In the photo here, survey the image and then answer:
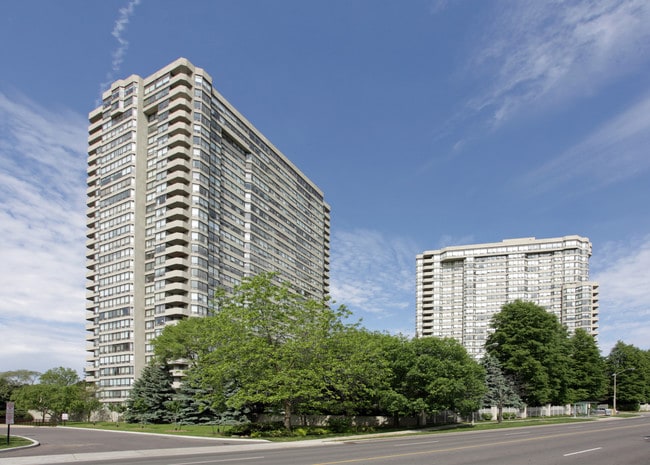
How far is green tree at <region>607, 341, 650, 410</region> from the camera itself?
97.0m

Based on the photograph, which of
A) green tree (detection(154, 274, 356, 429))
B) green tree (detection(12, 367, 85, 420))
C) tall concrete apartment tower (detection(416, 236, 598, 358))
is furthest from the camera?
tall concrete apartment tower (detection(416, 236, 598, 358))

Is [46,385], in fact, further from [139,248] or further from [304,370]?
[304,370]

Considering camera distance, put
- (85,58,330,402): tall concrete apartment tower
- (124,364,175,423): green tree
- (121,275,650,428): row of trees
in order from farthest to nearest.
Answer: (85,58,330,402): tall concrete apartment tower < (124,364,175,423): green tree < (121,275,650,428): row of trees

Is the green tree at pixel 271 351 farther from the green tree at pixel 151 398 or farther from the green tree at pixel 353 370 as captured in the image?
the green tree at pixel 151 398

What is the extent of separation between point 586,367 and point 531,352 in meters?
21.8

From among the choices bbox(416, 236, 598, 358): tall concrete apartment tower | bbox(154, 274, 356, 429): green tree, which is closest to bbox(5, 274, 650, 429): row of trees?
bbox(154, 274, 356, 429): green tree

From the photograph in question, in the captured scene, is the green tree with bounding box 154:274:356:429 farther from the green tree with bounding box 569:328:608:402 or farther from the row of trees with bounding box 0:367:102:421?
the green tree with bounding box 569:328:608:402

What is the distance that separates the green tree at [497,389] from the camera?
196 ft

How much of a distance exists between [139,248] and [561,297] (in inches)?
A: 4871

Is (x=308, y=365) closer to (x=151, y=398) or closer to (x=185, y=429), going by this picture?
(x=185, y=429)

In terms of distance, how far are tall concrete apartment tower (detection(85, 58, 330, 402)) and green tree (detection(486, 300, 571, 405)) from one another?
1898 inches

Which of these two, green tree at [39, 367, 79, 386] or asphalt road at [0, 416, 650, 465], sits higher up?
asphalt road at [0, 416, 650, 465]

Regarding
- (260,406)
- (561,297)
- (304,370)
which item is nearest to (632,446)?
(304,370)

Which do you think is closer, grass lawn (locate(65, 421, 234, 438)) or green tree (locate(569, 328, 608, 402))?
grass lawn (locate(65, 421, 234, 438))
